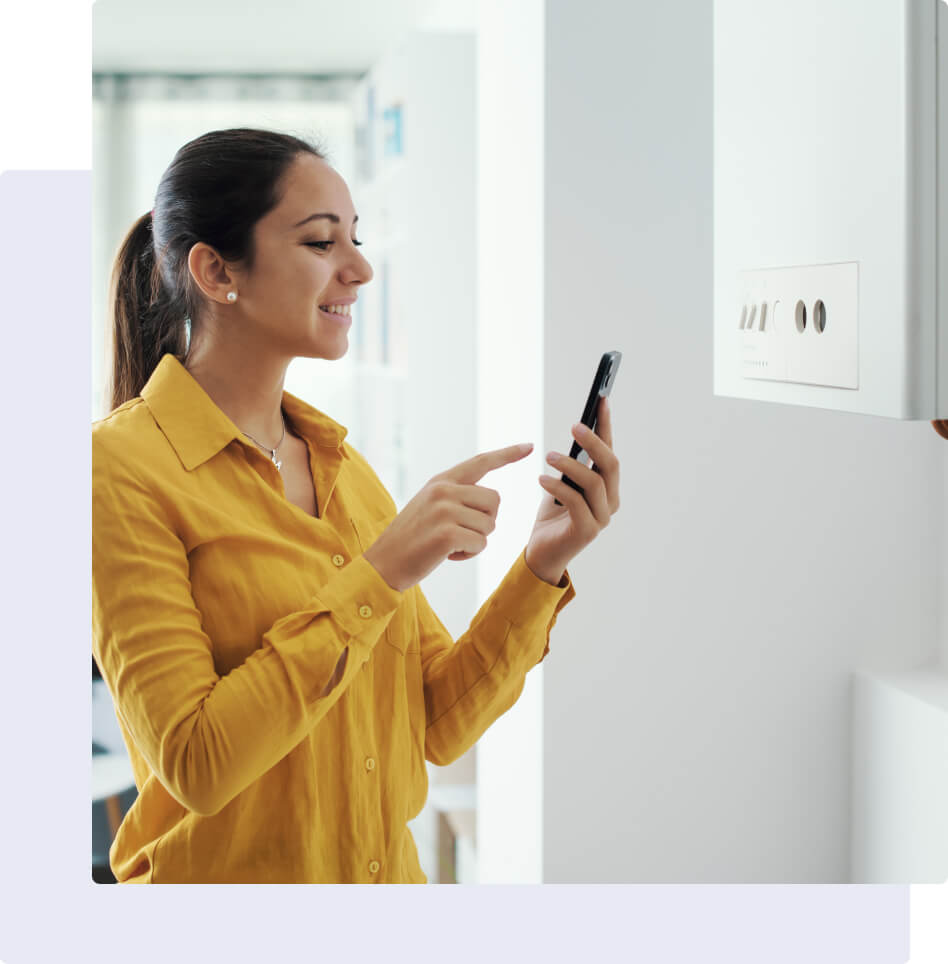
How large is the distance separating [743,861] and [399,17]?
6.07 ft

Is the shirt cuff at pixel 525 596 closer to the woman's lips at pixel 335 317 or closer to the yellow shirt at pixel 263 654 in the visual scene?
the yellow shirt at pixel 263 654

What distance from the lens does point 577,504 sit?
0.72 m

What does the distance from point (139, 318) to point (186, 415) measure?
13cm

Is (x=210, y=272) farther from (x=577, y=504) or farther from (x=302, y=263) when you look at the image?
(x=577, y=504)

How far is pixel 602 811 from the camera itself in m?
1.27

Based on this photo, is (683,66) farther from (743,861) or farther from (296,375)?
(296,375)

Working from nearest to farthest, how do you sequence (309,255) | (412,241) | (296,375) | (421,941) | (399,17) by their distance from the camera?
(309,255)
(421,941)
(412,241)
(399,17)
(296,375)

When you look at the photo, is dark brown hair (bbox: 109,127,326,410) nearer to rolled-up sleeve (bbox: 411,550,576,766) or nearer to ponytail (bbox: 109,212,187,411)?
ponytail (bbox: 109,212,187,411)

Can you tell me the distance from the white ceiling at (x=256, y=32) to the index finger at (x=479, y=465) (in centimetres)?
164

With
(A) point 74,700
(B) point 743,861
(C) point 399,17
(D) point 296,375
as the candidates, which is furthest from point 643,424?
(D) point 296,375

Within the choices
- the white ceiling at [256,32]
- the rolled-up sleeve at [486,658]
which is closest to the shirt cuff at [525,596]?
the rolled-up sleeve at [486,658]

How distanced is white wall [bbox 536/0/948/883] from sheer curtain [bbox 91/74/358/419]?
1.97m

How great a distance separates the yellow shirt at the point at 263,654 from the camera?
625mm

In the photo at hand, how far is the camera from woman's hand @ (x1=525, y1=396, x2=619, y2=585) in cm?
71
